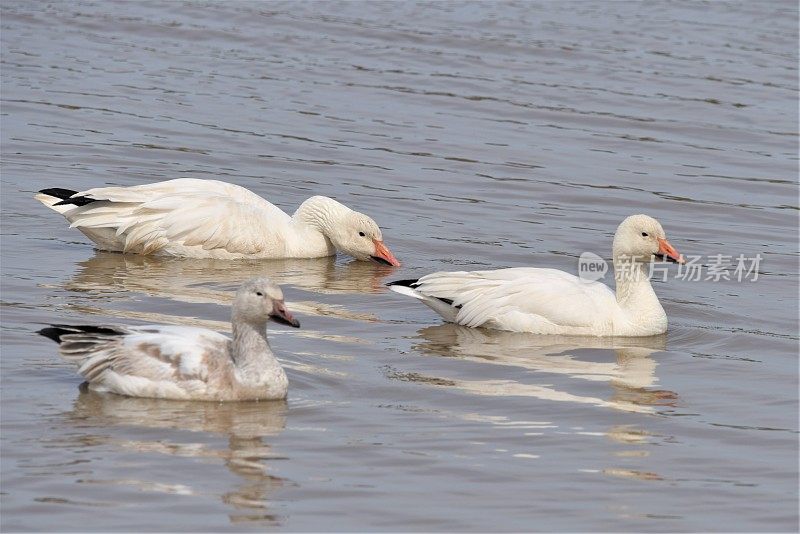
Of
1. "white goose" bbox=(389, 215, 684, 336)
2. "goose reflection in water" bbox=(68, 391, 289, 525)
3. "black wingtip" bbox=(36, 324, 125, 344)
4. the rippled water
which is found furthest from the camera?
"white goose" bbox=(389, 215, 684, 336)

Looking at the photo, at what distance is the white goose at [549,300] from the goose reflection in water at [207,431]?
2.28m

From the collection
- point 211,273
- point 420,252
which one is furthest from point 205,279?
point 420,252

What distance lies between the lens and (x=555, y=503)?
688 cm

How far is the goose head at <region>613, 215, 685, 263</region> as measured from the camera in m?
10.4

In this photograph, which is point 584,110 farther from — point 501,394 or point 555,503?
point 555,503

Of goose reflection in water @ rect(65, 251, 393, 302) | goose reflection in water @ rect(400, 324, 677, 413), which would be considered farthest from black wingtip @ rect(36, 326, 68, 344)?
goose reflection in water @ rect(65, 251, 393, 302)

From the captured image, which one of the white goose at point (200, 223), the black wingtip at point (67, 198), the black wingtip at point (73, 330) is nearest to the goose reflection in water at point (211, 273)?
the white goose at point (200, 223)

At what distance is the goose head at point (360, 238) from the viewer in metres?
12.2

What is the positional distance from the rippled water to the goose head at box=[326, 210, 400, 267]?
0.14m

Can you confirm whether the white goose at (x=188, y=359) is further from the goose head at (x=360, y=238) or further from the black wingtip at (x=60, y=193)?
the goose head at (x=360, y=238)

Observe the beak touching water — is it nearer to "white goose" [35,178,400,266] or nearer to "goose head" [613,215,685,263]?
"goose head" [613,215,685,263]

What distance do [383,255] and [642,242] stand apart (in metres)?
2.50

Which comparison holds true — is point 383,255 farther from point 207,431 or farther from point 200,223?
point 207,431

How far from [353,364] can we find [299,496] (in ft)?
7.44
